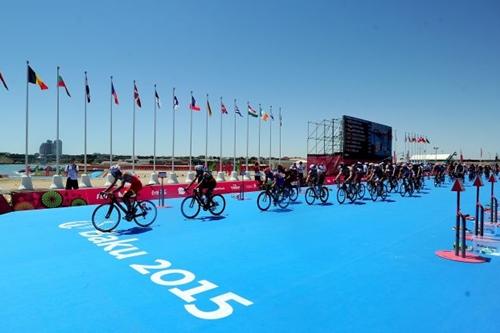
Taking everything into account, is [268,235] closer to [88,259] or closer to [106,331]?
[88,259]

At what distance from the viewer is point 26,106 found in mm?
18781

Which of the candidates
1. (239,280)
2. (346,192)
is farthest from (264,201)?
(239,280)

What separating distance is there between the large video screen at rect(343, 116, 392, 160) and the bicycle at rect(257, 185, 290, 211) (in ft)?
70.3

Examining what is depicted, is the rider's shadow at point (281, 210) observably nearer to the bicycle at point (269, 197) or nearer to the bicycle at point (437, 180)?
the bicycle at point (269, 197)

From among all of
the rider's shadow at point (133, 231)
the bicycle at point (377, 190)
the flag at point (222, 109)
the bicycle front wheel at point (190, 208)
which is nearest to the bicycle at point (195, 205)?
the bicycle front wheel at point (190, 208)

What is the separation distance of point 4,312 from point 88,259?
7.58 ft

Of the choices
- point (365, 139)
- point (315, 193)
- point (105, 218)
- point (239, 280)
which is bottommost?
point (239, 280)

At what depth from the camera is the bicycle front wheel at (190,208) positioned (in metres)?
11.5

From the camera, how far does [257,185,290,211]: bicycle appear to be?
13.5 metres

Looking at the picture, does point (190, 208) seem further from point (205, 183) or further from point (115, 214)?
point (115, 214)

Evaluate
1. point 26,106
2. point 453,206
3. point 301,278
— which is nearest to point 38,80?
point 26,106

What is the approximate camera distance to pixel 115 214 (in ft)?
31.5

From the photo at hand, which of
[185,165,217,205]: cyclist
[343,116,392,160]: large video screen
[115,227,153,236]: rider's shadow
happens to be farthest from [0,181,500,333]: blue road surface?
[343,116,392,160]: large video screen

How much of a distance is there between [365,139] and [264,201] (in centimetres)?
2692
